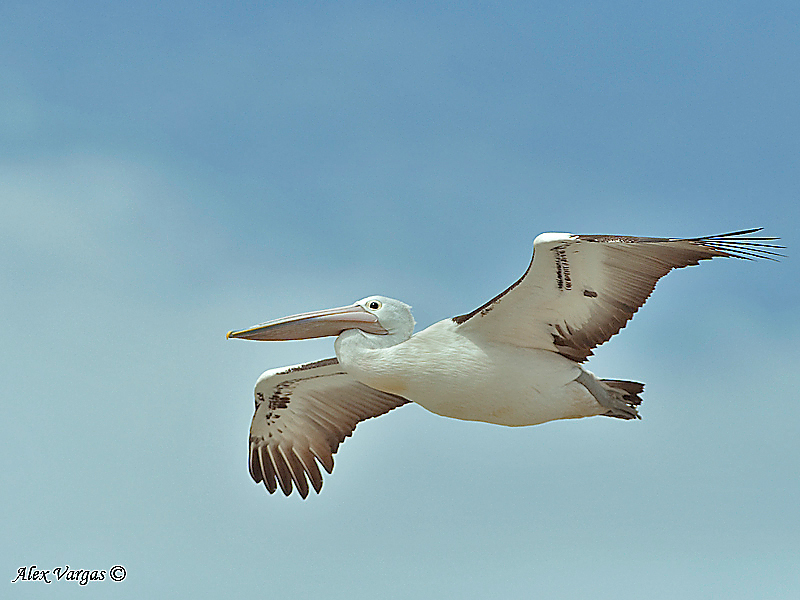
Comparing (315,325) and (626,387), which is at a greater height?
(315,325)

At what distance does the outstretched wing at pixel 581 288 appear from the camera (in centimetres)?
897

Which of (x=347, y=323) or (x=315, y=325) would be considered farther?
(x=315, y=325)

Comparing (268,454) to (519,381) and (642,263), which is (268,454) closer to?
(519,381)

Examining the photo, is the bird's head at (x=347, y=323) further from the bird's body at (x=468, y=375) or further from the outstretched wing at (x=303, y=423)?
the outstretched wing at (x=303, y=423)

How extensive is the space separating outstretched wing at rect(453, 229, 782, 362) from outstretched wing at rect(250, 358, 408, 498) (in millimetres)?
2662

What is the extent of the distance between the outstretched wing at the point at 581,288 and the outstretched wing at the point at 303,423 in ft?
8.73

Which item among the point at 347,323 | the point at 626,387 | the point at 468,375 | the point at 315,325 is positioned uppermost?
Answer: the point at 315,325

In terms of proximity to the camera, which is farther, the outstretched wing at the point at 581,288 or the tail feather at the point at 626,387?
the tail feather at the point at 626,387

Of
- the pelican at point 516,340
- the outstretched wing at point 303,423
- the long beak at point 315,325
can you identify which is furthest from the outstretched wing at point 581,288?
the outstretched wing at point 303,423

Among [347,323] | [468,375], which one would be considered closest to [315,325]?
[347,323]

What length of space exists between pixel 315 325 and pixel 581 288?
9.09ft

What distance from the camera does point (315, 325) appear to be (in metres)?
10.4

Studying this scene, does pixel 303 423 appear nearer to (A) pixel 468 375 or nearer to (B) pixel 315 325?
(B) pixel 315 325

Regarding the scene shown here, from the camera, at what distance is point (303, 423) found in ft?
40.5
